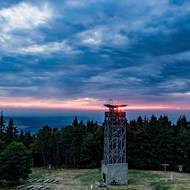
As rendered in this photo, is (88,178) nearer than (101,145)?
Yes

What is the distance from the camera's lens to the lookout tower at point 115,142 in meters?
43.8

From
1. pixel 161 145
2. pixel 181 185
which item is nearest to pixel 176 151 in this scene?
pixel 161 145

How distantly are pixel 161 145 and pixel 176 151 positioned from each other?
299 centimetres

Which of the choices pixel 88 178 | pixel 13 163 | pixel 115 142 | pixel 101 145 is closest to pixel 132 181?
pixel 115 142

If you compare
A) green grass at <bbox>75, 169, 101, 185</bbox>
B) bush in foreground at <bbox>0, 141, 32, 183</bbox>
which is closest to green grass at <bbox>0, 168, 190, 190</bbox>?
green grass at <bbox>75, 169, 101, 185</bbox>

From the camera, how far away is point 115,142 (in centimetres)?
4550

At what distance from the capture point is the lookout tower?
144ft

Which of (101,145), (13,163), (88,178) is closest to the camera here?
(13,163)

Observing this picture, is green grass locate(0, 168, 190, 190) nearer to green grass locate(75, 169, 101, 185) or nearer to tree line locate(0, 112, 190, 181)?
green grass locate(75, 169, 101, 185)

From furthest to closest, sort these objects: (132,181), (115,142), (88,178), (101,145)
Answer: (101,145) → (88,178) → (115,142) → (132,181)

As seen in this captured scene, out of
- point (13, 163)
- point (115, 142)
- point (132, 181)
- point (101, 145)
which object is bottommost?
point (132, 181)

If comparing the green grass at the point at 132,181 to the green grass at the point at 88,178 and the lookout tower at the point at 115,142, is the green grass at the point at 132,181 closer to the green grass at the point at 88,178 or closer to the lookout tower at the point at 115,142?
the green grass at the point at 88,178

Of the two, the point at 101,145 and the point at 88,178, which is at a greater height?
the point at 101,145

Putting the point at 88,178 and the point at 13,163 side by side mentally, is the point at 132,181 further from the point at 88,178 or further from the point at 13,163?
the point at 13,163
